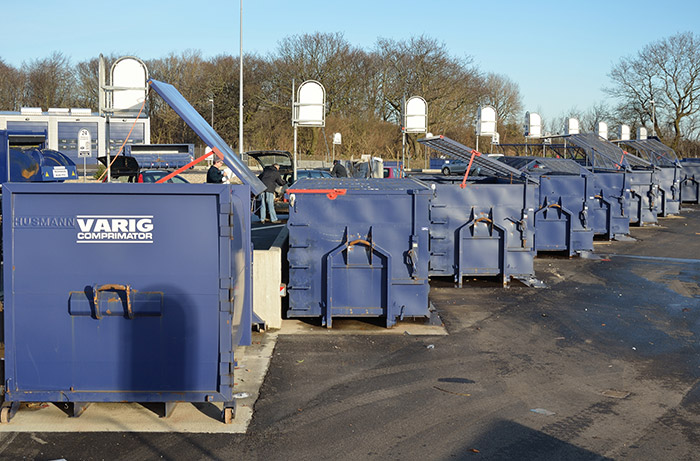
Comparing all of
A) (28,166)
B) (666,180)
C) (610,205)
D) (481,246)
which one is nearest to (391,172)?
(610,205)

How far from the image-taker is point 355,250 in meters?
9.50

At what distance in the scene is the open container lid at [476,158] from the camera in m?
12.8

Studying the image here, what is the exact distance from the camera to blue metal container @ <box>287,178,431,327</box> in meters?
9.46

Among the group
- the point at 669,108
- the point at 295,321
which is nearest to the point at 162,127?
the point at 669,108

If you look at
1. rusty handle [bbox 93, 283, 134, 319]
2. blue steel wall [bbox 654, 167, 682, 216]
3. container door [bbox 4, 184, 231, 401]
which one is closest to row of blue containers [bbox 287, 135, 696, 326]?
container door [bbox 4, 184, 231, 401]

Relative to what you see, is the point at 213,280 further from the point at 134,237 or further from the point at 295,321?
the point at 295,321

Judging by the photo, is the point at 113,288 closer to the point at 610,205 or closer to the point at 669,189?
the point at 610,205

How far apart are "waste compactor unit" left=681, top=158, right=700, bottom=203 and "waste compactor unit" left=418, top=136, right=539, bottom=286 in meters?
22.2

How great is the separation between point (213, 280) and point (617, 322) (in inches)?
256

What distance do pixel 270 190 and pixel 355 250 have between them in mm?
8901

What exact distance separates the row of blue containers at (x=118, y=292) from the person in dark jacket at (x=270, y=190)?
38.2ft

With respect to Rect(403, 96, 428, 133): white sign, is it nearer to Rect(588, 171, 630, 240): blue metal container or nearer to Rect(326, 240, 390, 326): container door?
Rect(588, 171, 630, 240): blue metal container

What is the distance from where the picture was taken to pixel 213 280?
5902 mm

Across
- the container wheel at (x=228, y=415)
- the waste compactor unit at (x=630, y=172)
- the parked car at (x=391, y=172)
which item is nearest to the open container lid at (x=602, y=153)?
the waste compactor unit at (x=630, y=172)
